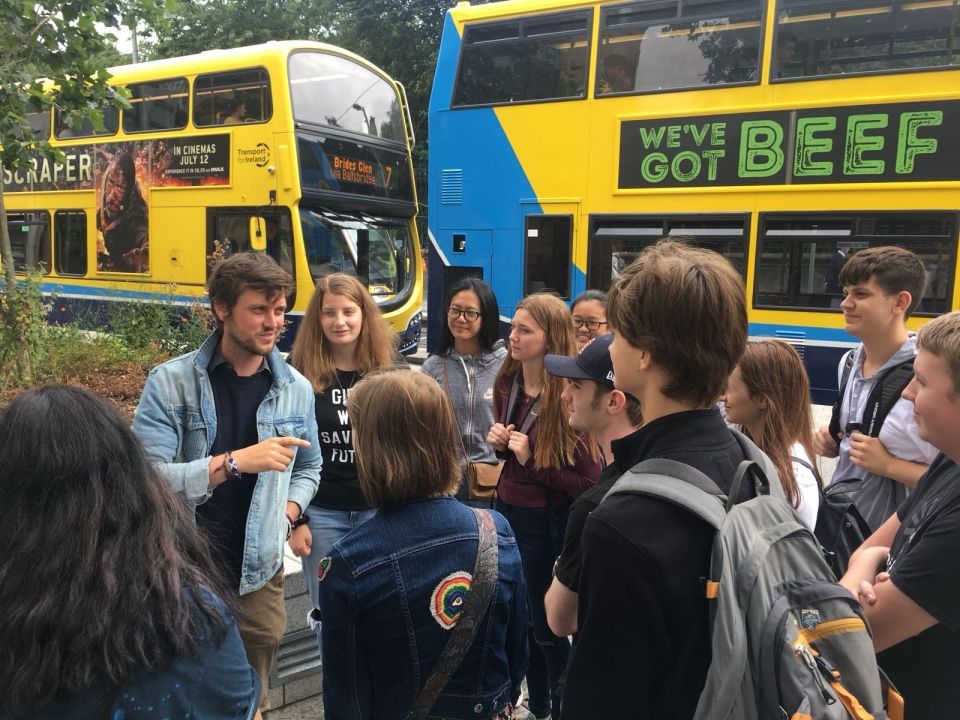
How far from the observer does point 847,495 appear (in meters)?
2.59

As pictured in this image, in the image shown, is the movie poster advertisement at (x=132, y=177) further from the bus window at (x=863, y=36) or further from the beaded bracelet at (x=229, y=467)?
the beaded bracelet at (x=229, y=467)

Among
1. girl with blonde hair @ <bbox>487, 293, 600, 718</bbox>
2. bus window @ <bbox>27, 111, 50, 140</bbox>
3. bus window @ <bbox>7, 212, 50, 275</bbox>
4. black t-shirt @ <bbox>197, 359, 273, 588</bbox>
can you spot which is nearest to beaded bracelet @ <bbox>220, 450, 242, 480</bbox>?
black t-shirt @ <bbox>197, 359, 273, 588</bbox>

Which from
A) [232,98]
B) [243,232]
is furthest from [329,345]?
[232,98]

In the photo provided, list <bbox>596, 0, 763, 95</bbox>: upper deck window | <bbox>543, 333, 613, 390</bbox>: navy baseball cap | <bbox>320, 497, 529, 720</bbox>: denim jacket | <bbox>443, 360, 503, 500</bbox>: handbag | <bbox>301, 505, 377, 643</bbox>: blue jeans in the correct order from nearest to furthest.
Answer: <bbox>320, 497, 529, 720</bbox>: denim jacket, <bbox>543, 333, 613, 390</bbox>: navy baseball cap, <bbox>301, 505, 377, 643</bbox>: blue jeans, <bbox>443, 360, 503, 500</bbox>: handbag, <bbox>596, 0, 763, 95</bbox>: upper deck window

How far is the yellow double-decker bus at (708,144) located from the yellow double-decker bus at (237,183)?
1.76 m

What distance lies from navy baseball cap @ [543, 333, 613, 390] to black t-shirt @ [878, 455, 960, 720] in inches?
30.3

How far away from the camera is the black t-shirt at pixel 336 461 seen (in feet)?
9.84

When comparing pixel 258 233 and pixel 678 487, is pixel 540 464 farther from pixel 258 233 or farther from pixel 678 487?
pixel 258 233

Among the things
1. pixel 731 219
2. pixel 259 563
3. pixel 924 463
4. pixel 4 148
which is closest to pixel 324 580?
pixel 259 563

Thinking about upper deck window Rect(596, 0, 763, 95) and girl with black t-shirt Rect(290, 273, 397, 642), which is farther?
upper deck window Rect(596, 0, 763, 95)

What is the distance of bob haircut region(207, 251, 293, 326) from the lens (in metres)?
2.45

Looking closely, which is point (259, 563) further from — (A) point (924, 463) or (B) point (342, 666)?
(A) point (924, 463)

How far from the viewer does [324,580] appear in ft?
5.65

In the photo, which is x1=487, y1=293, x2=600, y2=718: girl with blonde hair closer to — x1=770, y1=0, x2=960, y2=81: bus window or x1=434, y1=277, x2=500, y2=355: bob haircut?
x1=434, y1=277, x2=500, y2=355: bob haircut
